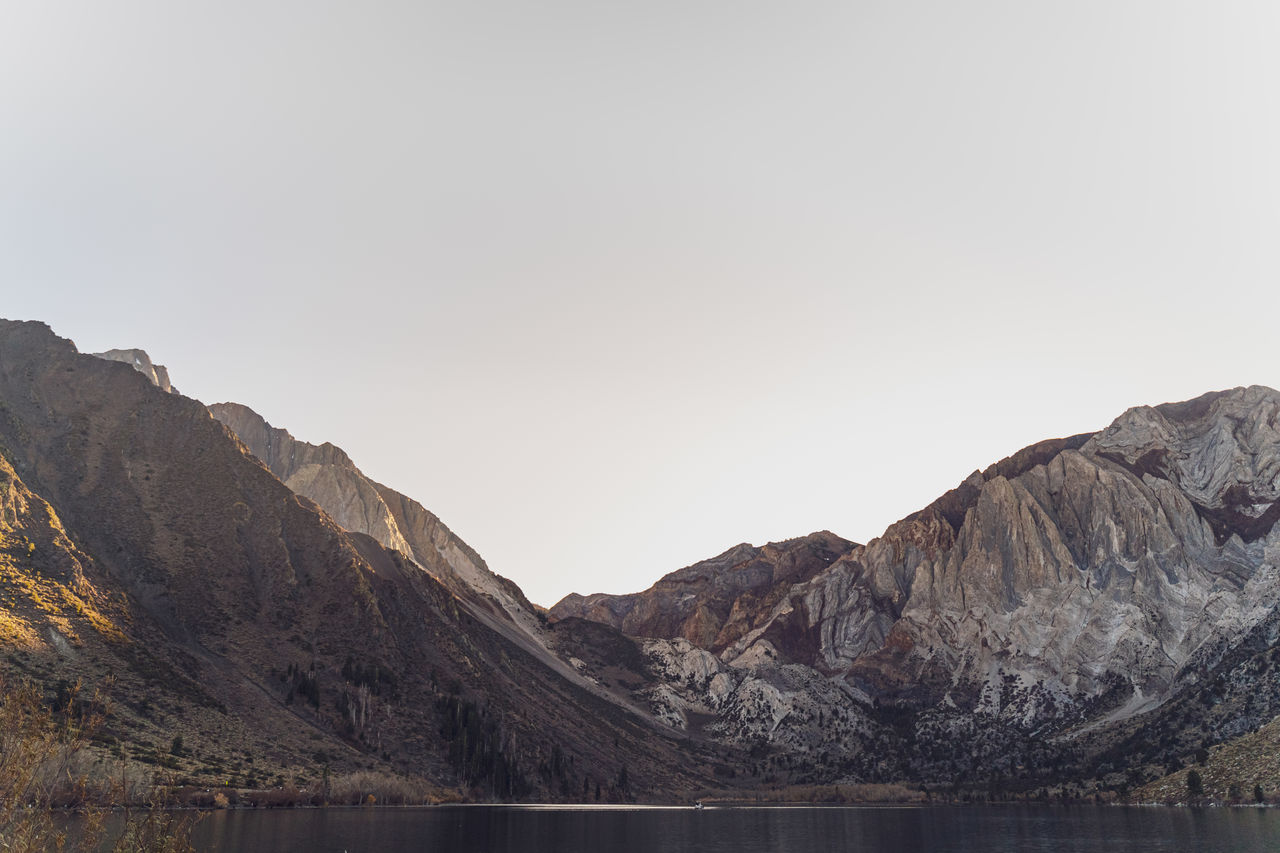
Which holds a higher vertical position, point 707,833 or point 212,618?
point 212,618

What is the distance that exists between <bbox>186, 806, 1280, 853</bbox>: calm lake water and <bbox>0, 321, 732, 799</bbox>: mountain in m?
24.1

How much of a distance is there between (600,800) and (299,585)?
71440 millimetres

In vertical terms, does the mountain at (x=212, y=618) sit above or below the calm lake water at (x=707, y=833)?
above

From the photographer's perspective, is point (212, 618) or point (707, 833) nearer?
point (707, 833)

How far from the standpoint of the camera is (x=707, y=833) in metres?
101

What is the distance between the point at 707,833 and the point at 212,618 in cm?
9345

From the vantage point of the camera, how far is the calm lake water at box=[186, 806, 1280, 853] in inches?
2724

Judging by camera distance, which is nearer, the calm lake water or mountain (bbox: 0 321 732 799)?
the calm lake water

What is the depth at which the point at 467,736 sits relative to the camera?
15938cm

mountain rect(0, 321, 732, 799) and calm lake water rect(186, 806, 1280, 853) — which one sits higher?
mountain rect(0, 321, 732, 799)

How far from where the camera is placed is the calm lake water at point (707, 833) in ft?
227

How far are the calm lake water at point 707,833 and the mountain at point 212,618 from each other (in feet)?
79.1

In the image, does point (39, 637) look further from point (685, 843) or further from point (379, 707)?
point (685, 843)

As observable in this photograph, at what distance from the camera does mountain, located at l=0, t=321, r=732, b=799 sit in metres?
115
